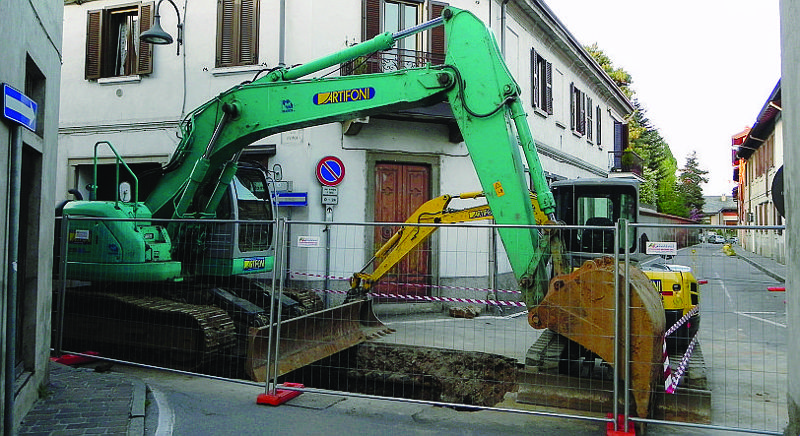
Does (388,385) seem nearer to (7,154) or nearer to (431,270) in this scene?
(431,270)

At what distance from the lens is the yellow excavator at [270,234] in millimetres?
5410

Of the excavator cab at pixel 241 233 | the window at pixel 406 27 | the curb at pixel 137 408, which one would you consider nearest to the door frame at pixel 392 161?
the window at pixel 406 27

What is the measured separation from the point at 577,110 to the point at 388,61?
11.2 metres

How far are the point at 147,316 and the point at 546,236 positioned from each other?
465 centimetres

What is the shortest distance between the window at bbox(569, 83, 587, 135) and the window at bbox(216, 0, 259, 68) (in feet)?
38.4

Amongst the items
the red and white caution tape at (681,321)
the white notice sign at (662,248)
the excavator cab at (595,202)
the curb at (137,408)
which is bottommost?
the curb at (137,408)

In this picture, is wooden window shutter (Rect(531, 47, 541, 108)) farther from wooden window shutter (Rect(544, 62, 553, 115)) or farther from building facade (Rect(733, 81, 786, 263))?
building facade (Rect(733, 81, 786, 263))

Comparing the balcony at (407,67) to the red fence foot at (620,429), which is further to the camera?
the balcony at (407,67)

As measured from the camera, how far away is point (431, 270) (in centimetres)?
1048

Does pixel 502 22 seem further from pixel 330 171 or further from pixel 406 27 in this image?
pixel 330 171

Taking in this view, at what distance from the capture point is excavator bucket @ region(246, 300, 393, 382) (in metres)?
6.51

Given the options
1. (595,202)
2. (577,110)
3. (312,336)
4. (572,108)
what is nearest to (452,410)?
(312,336)

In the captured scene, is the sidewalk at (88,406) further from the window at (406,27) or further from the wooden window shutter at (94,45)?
the wooden window shutter at (94,45)

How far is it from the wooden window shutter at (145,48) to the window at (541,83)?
9503 millimetres
